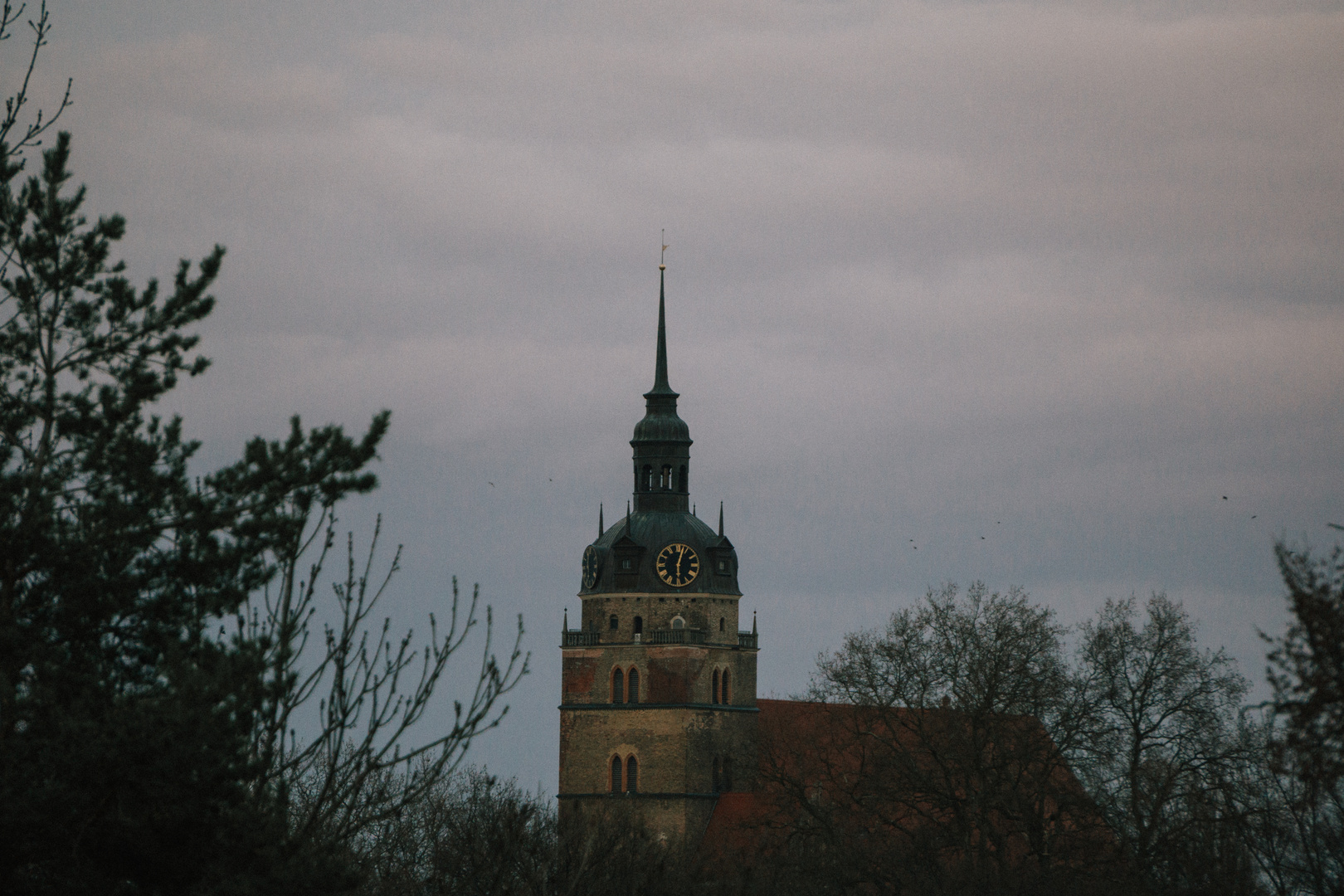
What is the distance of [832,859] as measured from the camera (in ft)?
164

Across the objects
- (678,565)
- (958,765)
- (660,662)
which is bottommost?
(958,765)

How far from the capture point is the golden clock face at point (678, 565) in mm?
87625

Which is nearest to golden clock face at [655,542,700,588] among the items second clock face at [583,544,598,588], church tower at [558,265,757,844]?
church tower at [558,265,757,844]

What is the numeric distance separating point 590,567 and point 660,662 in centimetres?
546

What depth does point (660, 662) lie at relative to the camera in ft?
286

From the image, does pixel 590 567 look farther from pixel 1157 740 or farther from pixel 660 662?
pixel 1157 740

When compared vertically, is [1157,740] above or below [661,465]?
below

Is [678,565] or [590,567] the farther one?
[590,567]

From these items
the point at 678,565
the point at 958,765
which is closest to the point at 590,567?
the point at 678,565

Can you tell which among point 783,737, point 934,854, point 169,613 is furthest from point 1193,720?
point 169,613

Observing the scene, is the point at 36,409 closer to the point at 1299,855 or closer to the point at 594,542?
the point at 1299,855

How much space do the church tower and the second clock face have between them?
0.25 feet

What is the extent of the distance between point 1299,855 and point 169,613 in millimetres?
33996

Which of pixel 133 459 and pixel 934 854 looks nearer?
pixel 133 459
